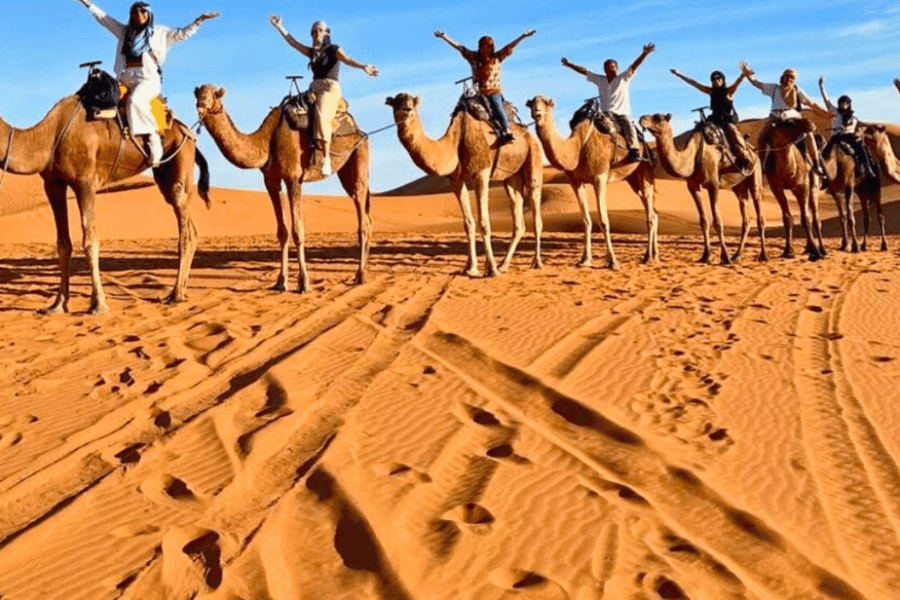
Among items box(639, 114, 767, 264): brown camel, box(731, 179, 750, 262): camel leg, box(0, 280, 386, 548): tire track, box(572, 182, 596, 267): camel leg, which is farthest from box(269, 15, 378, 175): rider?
box(731, 179, 750, 262): camel leg

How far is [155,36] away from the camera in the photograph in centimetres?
1177

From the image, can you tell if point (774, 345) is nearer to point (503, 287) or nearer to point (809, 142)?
point (503, 287)

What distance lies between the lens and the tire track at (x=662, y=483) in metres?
4.74

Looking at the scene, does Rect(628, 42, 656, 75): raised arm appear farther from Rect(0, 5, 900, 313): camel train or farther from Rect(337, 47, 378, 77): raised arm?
Rect(337, 47, 378, 77): raised arm

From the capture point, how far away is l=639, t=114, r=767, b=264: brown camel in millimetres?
16641

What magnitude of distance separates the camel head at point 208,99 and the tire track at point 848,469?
681 centimetres

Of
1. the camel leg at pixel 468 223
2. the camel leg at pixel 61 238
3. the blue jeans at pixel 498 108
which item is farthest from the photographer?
the camel leg at pixel 468 223

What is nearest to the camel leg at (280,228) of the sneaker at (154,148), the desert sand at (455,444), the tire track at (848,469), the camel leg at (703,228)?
the desert sand at (455,444)

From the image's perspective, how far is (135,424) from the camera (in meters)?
7.12

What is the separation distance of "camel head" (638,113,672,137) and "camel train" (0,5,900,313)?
3 centimetres

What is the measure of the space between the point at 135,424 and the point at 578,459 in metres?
2.94

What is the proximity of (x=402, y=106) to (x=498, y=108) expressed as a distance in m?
1.99

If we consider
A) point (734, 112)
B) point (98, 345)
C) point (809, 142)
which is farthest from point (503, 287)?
point (809, 142)

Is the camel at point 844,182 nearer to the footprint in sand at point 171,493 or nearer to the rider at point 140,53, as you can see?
the rider at point 140,53
